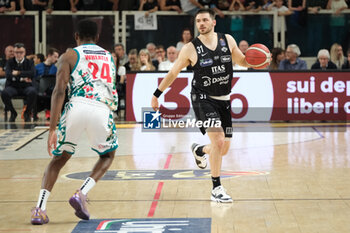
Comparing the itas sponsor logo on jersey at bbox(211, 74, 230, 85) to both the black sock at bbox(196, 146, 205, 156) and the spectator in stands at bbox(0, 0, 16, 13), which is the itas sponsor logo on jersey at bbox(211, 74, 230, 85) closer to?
the black sock at bbox(196, 146, 205, 156)

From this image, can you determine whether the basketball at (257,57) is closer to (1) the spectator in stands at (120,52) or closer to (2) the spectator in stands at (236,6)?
(1) the spectator in stands at (120,52)

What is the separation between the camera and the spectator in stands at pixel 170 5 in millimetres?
19609

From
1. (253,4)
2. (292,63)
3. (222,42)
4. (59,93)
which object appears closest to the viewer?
(59,93)

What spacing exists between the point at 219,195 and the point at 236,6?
13.0m

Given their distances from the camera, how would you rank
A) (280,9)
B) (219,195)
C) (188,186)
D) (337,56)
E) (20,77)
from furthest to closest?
1. (280,9)
2. (337,56)
3. (20,77)
4. (188,186)
5. (219,195)

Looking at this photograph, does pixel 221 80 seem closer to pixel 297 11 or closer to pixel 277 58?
pixel 277 58

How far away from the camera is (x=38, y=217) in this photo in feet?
21.0

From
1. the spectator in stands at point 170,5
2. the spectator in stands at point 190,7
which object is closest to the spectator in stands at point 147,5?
the spectator in stands at point 170,5

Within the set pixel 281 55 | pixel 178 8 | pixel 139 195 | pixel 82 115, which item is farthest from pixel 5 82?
pixel 82 115

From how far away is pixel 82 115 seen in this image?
253 inches

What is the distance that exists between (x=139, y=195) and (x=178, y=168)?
2.01m

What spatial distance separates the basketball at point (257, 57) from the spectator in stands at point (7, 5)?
1291 cm

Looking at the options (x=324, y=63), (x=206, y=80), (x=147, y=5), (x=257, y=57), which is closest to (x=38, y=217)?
(x=206, y=80)

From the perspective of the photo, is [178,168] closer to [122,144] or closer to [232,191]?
[232,191]
